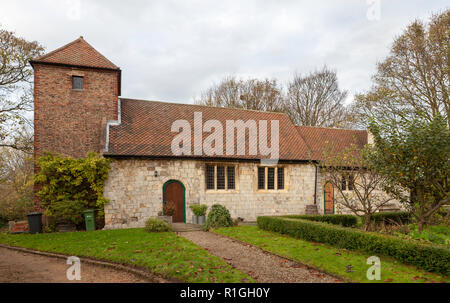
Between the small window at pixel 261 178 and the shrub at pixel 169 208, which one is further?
the small window at pixel 261 178

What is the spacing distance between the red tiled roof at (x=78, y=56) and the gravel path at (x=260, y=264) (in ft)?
A: 39.4

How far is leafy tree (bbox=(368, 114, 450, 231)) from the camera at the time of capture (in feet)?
28.2

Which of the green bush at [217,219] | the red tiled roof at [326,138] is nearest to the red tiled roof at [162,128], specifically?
the red tiled roof at [326,138]

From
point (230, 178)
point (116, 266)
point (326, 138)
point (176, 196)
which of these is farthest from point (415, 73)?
point (116, 266)

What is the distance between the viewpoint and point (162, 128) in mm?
16641

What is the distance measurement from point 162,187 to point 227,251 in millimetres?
6719

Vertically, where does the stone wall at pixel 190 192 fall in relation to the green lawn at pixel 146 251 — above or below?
above

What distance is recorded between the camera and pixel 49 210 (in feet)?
43.2

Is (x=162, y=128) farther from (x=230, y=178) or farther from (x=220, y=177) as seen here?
(x=230, y=178)

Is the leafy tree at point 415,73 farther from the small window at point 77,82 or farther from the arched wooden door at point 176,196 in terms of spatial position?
the small window at point 77,82

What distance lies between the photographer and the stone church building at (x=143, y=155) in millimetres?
14320

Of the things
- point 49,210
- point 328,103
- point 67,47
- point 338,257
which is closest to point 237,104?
point 328,103

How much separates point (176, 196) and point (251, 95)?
1960cm

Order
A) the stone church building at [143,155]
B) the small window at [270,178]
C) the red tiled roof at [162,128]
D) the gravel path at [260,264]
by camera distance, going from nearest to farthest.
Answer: the gravel path at [260,264] < the stone church building at [143,155] < the red tiled roof at [162,128] < the small window at [270,178]
